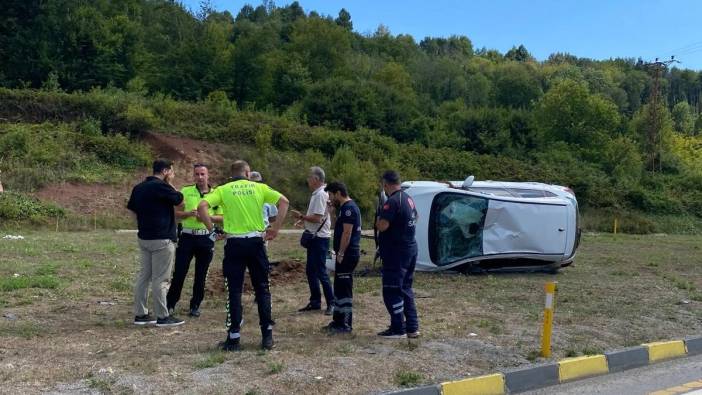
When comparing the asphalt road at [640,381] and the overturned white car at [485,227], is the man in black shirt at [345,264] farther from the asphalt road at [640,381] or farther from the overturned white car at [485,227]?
the overturned white car at [485,227]

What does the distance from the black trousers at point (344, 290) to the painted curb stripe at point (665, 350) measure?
3481 mm

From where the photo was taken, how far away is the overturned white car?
1316cm

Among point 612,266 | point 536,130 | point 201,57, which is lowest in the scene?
point 612,266

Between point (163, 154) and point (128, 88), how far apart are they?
48.8 ft

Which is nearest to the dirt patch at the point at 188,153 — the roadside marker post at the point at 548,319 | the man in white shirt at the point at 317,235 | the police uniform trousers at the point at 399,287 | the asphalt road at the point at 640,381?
the man in white shirt at the point at 317,235

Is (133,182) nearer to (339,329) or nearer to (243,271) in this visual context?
(339,329)

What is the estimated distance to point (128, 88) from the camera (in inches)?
1912

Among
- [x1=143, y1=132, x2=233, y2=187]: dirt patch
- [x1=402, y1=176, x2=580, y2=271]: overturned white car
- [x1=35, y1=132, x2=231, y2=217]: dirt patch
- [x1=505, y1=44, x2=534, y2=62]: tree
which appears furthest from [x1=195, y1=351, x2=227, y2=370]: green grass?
[x1=505, y1=44, x2=534, y2=62]: tree

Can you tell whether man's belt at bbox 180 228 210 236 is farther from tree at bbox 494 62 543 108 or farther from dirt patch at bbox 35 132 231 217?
tree at bbox 494 62 543 108

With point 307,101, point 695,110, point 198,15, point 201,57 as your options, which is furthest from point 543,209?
point 695,110

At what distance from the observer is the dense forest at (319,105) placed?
42.7 meters

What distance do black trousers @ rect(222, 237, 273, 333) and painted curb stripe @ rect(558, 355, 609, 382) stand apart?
304 cm

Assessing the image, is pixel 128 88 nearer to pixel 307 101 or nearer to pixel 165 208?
pixel 307 101

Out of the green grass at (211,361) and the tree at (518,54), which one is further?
the tree at (518,54)
